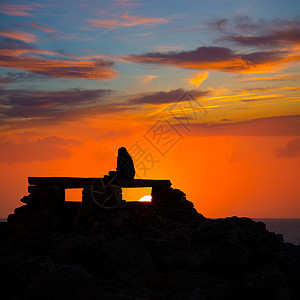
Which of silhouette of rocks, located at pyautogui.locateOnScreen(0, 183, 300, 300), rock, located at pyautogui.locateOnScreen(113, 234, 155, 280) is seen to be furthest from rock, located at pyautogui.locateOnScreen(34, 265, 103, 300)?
rock, located at pyautogui.locateOnScreen(113, 234, 155, 280)

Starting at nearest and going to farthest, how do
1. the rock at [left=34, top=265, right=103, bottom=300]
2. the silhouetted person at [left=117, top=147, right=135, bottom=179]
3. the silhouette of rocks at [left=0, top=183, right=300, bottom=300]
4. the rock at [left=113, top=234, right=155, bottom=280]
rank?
the rock at [left=34, top=265, right=103, bottom=300], the silhouette of rocks at [left=0, top=183, right=300, bottom=300], the rock at [left=113, top=234, right=155, bottom=280], the silhouetted person at [left=117, top=147, right=135, bottom=179]

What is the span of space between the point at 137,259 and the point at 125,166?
7.58m

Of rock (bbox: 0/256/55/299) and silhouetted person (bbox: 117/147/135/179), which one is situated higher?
silhouetted person (bbox: 117/147/135/179)

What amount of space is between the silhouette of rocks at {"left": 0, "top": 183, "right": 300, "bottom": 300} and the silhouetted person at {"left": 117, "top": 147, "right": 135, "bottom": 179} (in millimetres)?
1670

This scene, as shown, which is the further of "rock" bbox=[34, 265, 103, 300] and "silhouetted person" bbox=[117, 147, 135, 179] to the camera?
"silhouetted person" bbox=[117, 147, 135, 179]

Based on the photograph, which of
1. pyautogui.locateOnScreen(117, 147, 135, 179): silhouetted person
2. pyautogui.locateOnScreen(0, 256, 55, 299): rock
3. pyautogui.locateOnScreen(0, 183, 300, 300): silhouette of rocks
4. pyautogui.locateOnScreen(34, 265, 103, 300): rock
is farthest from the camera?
pyautogui.locateOnScreen(117, 147, 135, 179): silhouetted person

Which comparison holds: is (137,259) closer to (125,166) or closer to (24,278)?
(24,278)

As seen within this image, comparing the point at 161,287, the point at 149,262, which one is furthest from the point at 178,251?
the point at 161,287

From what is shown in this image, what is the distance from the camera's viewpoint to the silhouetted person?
1918 cm

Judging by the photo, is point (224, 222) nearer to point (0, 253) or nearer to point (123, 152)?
point (123, 152)

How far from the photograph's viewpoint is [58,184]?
58.1 feet

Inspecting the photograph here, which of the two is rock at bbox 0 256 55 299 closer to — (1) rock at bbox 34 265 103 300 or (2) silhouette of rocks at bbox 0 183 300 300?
(2) silhouette of rocks at bbox 0 183 300 300

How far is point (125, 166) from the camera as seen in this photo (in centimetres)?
1923

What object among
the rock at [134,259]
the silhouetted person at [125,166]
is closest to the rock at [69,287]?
the rock at [134,259]
